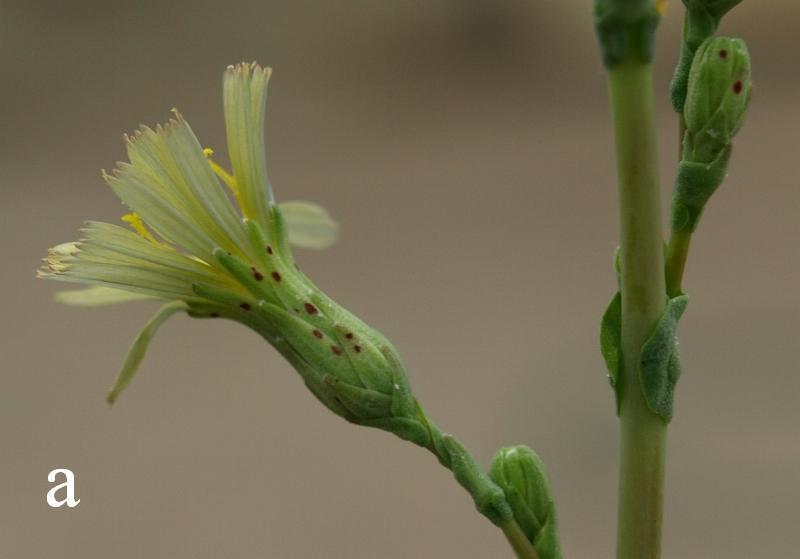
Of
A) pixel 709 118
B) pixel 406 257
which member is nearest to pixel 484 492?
pixel 709 118

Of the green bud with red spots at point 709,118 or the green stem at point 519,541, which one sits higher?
the green bud with red spots at point 709,118

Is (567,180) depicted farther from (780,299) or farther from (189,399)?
(189,399)

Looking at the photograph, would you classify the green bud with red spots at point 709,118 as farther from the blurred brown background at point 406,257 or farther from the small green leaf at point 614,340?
the blurred brown background at point 406,257

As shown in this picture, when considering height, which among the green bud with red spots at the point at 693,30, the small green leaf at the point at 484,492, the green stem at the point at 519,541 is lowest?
the green stem at the point at 519,541

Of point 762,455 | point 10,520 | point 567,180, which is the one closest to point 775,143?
point 567,180

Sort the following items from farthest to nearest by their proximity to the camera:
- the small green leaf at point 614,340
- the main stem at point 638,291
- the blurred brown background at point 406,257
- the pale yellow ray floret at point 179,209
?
the blurred brown background at point 406,257
the pale yellow ray floret at point 179,209
the small green leaf at point 614,340
the main stem at point 638,291

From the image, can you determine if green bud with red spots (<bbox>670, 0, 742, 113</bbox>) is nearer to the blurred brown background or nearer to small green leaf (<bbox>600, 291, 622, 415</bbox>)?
small green leaf (<bbox>600, 291, 622, 415</bbox>)

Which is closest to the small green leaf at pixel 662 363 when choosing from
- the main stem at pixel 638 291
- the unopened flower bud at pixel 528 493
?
the main stem at pixel 638 291
